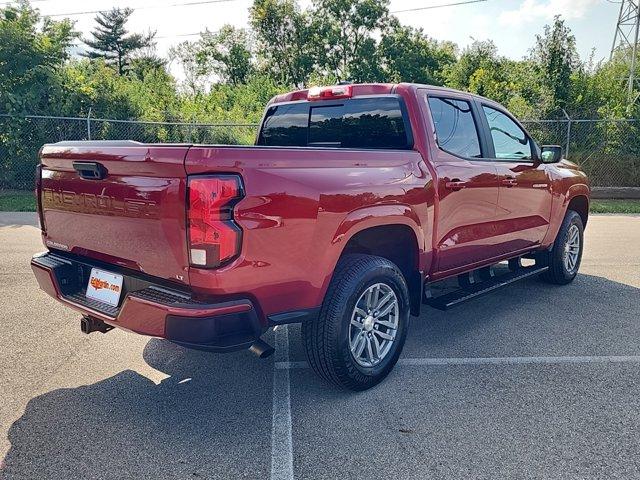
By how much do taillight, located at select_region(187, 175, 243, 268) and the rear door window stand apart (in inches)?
78.6

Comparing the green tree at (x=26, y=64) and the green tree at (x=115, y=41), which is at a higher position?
the green tree at (x=115, y=41)

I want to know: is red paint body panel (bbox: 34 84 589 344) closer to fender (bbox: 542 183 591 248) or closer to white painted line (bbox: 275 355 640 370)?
white painted line (bbox: 275 355 640 370)

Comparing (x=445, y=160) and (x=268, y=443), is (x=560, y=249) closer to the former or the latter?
(x=445, y=160)

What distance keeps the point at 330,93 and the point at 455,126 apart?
1.03m

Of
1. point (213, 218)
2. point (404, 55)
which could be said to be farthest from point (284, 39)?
point (213, 218)

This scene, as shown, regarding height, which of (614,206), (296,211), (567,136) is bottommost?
(614,206)

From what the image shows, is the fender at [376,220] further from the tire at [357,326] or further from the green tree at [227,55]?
the green tree at [227,55]

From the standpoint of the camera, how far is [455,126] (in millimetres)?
4125

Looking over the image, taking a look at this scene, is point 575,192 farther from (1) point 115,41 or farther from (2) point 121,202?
(1) point 115,41

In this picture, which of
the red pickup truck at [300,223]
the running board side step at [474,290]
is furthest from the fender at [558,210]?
the red pickup truck at [300,223]

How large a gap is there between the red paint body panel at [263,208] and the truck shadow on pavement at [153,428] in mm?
607

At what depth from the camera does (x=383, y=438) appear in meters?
2.75

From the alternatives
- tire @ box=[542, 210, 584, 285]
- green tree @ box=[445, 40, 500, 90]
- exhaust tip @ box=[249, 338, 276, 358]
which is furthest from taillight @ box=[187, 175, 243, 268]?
green tree @ box=[445, 40, 500, 90]

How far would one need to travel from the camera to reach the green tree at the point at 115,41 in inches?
2420
